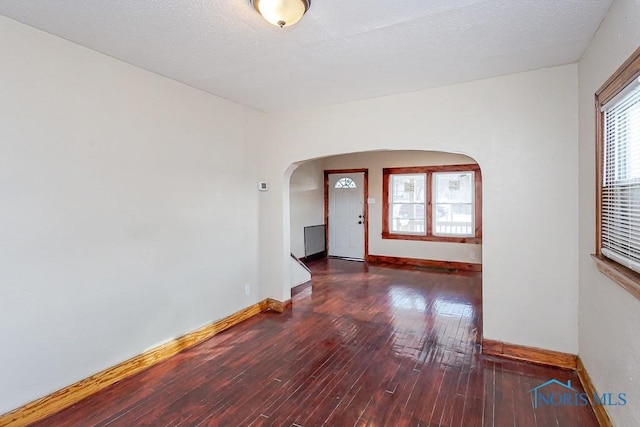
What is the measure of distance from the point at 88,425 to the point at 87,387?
0.40 m

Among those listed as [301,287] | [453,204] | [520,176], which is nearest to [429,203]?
[453,204]

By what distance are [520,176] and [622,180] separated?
3.23 feet

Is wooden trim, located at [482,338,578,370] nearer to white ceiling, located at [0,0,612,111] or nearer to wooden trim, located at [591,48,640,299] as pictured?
wooden trim, located at [591,48,640,299]

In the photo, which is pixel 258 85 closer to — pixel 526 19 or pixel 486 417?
pixel 526 19

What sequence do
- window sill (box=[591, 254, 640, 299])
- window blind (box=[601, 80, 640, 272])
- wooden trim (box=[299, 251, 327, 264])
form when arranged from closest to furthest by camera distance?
window sill (box=[591, 254, 640, 299])
window blind (box=[601, 80, 640, 272])
wooden trim (box=[299, 251, 327, 264])

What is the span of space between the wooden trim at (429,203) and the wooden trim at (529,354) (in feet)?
12.6

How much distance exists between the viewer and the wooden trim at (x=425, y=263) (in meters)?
6.47

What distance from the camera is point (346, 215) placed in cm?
779

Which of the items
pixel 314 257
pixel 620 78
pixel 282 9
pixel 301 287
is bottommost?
pixel 301 287

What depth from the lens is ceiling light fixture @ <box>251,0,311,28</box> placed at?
1.72 metres

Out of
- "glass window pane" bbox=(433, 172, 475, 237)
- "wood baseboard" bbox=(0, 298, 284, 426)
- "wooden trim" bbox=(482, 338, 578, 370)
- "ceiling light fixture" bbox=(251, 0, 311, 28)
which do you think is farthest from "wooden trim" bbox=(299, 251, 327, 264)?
"ceiling light fixture" bbox=(251, 0, 311, 28)

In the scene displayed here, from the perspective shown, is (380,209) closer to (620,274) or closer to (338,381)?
(338,381)

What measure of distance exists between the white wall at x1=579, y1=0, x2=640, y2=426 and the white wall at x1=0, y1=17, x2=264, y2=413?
3277mm

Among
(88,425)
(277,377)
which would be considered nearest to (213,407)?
(277,377)
